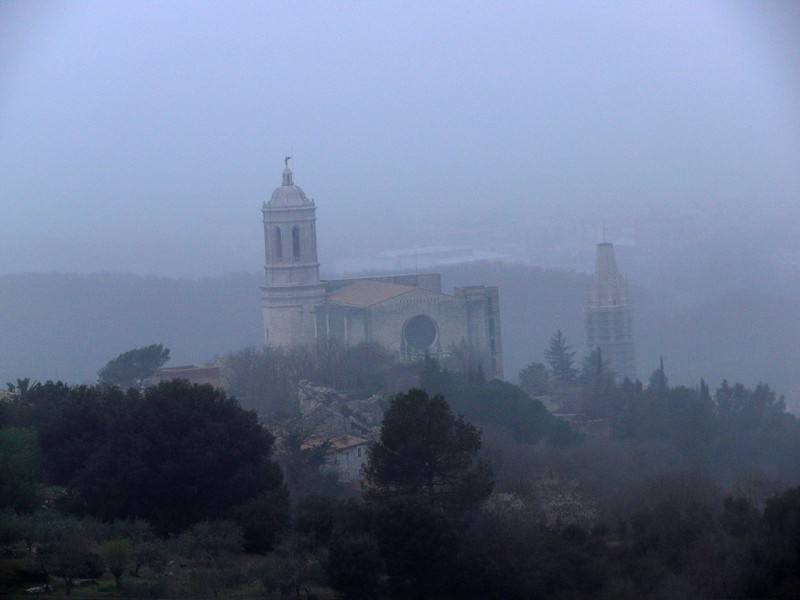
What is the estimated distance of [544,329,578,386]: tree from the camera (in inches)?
1961

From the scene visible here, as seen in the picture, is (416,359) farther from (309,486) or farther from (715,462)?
(309,486)

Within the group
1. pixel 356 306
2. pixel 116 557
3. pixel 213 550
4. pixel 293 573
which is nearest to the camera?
pixel 116 557

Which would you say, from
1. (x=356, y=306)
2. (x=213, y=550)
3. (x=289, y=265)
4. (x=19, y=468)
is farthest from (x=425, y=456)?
(x=289, y=265)

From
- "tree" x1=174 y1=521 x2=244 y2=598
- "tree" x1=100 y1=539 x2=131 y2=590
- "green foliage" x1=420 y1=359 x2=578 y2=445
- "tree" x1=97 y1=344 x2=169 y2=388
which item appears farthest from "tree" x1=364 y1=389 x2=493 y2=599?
"tree" x1=97 y1=344 x2=169 y2=388

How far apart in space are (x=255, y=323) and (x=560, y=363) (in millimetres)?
17650

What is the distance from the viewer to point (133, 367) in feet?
143

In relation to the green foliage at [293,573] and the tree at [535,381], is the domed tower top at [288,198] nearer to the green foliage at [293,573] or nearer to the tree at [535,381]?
the tree at [535,381]

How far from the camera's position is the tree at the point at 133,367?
1684 inches

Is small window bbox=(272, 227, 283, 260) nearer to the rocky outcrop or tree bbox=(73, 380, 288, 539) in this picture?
the rocky outcrop

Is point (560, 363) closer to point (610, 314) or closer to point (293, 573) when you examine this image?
point (610, 314)

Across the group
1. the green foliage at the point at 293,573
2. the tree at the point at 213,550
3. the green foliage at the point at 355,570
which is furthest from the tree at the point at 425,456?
the green foliage at the point at 355,570

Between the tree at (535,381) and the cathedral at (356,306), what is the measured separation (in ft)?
9.66

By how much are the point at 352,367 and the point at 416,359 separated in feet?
19.0

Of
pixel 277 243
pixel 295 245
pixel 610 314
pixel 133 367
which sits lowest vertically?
pixel 133 367
